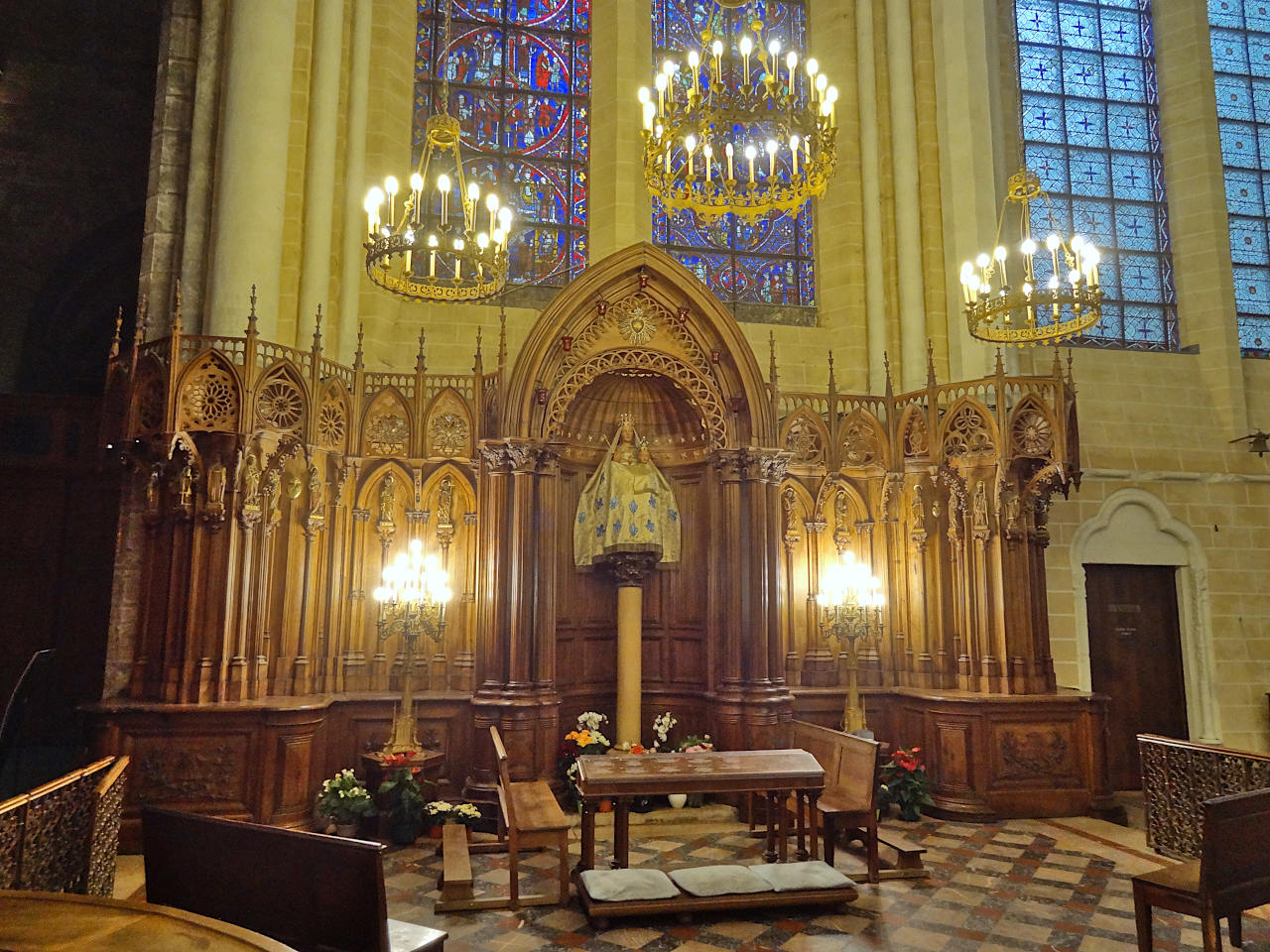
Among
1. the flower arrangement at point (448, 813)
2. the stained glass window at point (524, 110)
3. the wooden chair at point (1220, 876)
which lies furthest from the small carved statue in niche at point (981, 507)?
the flower arrangement at point (448, 813)

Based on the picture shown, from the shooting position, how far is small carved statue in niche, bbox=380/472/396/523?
959 centimetres

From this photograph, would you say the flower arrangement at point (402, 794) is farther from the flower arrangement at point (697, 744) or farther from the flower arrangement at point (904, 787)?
the flower arrangement at point (904, 787)

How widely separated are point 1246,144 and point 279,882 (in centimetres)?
1641

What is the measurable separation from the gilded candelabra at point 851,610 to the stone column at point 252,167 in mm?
6687

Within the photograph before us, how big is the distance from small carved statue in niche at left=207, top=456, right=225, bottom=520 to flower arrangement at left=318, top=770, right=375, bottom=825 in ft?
8.94

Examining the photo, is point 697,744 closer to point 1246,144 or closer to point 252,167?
point 252,167

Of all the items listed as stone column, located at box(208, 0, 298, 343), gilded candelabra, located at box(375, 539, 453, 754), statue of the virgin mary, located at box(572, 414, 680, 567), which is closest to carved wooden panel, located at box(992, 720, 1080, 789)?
statue of the virgin mary, located at box(572, 414, 680, 567)

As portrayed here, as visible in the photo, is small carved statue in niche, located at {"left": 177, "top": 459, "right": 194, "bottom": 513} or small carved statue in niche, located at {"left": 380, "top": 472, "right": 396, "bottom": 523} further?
small carved statue in niche, located at {"left": 380, "top": 472, "right": 396, "bottom": 523}

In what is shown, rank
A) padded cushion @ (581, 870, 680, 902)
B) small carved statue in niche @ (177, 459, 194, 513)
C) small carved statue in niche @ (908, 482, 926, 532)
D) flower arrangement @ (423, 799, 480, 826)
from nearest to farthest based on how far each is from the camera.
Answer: padded cushion @ (581, 870, 680, 902)
flower arrangement @ (423, 799, 480, 826)
small carved statue in niche @ (177, 459, 194, 513)
small carved statue in niche @ (908, 482, 926, 532)

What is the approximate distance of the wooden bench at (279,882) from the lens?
163 inches

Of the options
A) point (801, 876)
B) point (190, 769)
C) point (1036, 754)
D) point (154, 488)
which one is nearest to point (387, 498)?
point (154, 488)

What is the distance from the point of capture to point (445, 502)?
9781 mm

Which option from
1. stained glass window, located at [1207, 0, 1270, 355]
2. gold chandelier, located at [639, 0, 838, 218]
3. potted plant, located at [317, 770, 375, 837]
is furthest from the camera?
stained glass window, located at [1207, 0, 1270, 355]

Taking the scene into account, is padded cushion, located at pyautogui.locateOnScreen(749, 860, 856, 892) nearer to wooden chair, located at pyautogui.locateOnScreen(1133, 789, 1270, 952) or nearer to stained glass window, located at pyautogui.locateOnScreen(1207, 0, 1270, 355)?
wooden chair, located at pyautogui.locateOnScreen(1133, 789, 1270, 952)
